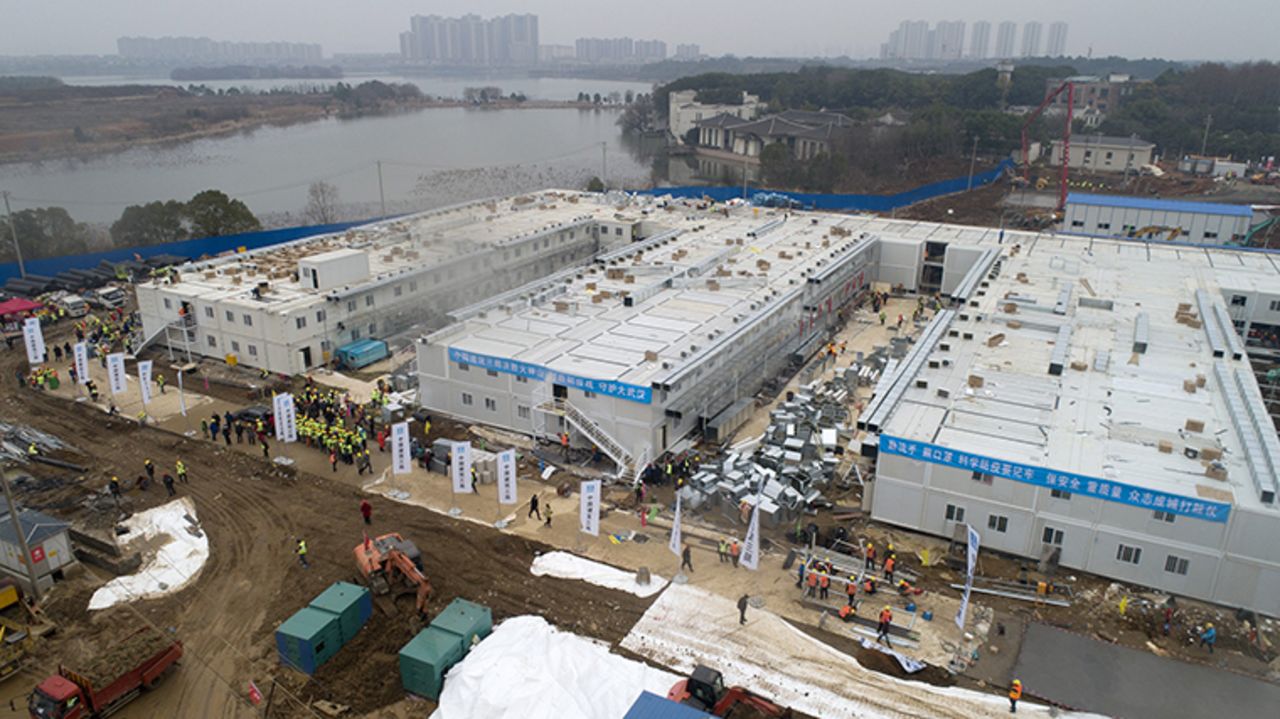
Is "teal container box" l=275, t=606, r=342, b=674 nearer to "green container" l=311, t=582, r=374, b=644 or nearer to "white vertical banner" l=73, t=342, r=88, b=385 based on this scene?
"green container" l=311, t=582, r=374, b=644

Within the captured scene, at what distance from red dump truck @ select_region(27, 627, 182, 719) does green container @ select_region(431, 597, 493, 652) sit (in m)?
4.84

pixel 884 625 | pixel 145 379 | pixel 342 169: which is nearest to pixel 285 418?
pixel 145 379

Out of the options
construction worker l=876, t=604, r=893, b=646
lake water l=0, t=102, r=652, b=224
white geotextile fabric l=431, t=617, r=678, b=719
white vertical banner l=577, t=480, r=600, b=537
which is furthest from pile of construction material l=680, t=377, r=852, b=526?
lake water l=0, t=102, r=652, b=224

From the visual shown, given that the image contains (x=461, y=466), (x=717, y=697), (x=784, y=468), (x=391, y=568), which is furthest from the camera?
(x=784, y=468)

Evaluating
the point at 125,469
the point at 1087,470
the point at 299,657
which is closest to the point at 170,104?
the point at 125,469

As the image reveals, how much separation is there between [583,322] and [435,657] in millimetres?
15100

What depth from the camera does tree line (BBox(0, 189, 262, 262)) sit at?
43312mm

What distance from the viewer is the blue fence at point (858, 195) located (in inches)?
2282

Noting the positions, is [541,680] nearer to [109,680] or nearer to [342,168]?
[109,680]

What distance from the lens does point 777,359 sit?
1136 inches

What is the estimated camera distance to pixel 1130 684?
13.9 metres

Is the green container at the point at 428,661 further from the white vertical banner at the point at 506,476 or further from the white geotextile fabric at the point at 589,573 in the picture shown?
the white vertical banner at the point at 506,476

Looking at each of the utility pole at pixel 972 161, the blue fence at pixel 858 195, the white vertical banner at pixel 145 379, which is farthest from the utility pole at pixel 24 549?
the utility pole at pixel 972 161

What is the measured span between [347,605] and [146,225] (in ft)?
129
